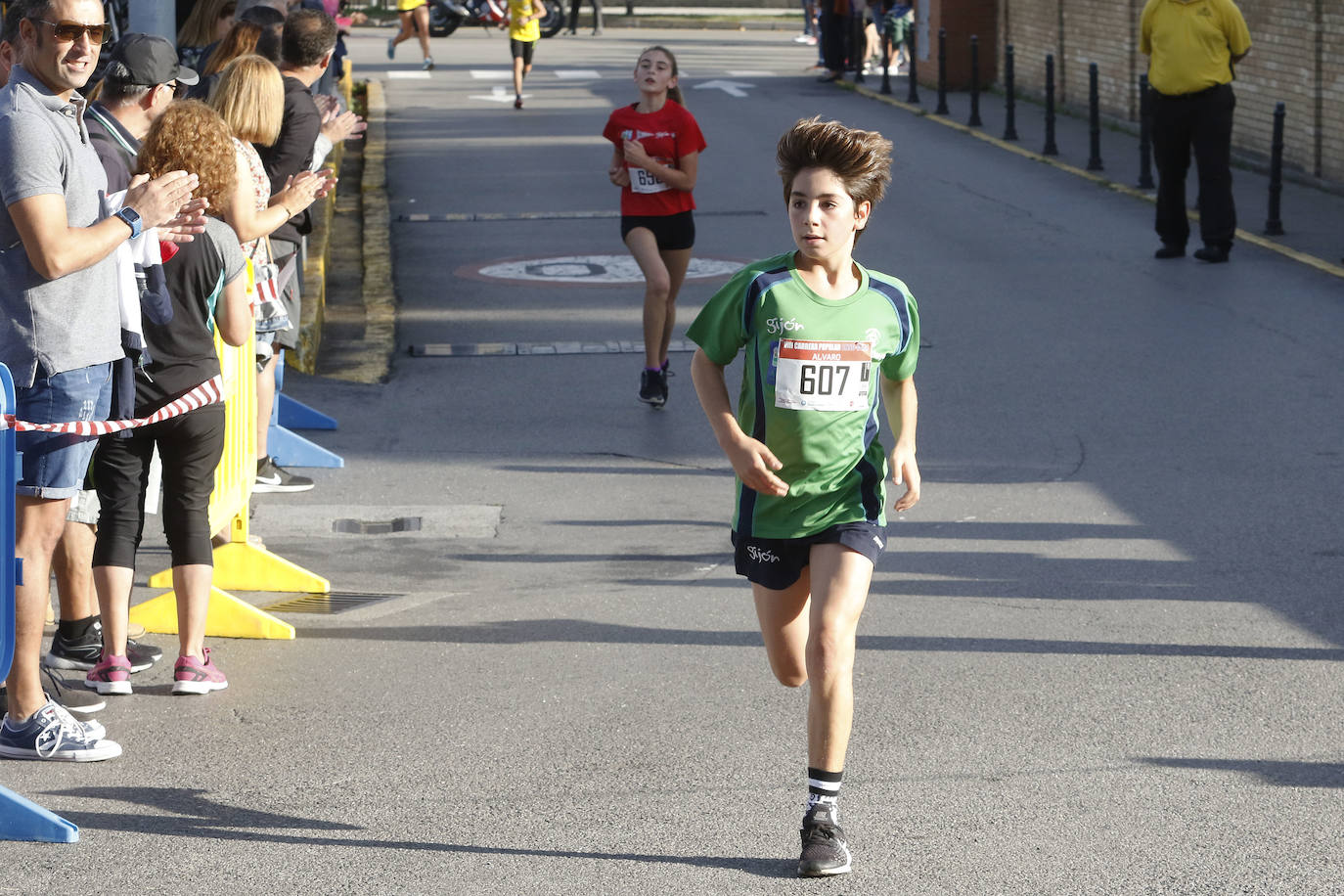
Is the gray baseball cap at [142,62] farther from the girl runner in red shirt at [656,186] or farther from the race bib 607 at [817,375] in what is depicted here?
the girl runner in red shirt at [656,186]

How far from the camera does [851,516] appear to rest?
484 cm

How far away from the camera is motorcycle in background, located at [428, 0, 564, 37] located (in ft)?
137

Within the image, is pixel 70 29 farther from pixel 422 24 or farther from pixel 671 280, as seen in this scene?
pixel 422 24

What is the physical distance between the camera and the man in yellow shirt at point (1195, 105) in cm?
1415

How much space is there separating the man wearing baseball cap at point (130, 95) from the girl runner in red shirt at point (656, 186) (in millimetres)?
4206

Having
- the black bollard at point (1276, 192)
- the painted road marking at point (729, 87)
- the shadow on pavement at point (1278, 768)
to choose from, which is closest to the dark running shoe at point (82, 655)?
the shadow on pavement at point (1278, 768)

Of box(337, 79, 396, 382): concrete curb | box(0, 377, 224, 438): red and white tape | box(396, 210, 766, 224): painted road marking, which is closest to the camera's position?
box(0, 377, 224, 438): red and white tape

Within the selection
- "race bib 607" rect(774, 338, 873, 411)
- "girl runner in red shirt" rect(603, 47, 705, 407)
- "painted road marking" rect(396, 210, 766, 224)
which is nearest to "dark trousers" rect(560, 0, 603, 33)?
"painted road marking" rect(396, 210, 766, 224)

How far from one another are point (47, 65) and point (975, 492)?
4.90m

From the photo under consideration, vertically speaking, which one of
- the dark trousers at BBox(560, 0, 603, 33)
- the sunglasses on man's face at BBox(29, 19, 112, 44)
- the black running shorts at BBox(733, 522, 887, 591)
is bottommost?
the black running shorts at BBox(733, 522, 887, 591)

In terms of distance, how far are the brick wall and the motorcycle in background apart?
1921cm

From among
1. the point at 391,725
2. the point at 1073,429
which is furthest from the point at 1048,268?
the point at 391,725

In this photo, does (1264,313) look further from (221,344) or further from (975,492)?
(221,344)

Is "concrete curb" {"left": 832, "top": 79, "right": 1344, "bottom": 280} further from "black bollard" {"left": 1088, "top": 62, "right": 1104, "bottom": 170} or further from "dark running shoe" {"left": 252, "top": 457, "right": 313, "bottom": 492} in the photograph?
"dark running shoe" {"left": 252, "top": 457, "right": 313, "bottom": 492}
